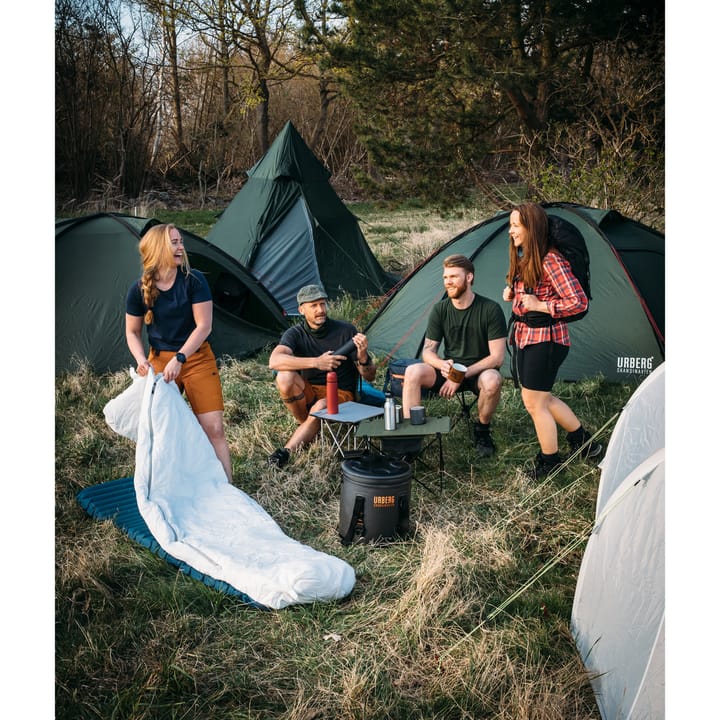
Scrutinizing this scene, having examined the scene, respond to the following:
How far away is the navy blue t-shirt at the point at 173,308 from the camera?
3.51 meters

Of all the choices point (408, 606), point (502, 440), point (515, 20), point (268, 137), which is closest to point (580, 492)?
point (502, 440)

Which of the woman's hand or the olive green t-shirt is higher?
the olive green t-shirt

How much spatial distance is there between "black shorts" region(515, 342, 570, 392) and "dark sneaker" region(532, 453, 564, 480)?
34cm

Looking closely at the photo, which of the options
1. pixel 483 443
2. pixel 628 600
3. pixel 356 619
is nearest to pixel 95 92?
pixel 483 443

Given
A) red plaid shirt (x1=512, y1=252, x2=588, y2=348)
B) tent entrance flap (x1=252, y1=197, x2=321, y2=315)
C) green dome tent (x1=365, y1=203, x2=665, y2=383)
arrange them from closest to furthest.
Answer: red plaid shirt (x1=512, y1=252, x2=588, y2=348) → green dome tent (x1=365, y1=203, x2=665, y2=383) → tent entrance flap (x1=252, y1=197, x2=321, y2=315)

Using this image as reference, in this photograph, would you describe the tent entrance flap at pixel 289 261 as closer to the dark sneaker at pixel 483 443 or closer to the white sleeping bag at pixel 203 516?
the dark sneaker at pixel 483 443

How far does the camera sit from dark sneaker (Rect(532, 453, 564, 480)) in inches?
146

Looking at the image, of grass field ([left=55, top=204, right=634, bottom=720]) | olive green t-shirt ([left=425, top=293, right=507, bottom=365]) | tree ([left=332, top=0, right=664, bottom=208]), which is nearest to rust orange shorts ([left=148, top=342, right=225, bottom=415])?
grass field ([left=55, top=204, right=634, bottom=720])

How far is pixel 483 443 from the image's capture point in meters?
4.13

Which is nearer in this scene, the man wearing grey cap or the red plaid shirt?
the red plaid shirt

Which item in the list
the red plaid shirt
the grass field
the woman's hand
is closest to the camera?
the grass field

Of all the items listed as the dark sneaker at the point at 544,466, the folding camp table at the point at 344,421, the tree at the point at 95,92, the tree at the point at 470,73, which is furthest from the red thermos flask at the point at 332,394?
the tree at the point at 470,73

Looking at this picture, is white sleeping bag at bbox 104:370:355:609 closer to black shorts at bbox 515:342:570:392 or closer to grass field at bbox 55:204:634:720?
grass field at bbox 55:204:634:720

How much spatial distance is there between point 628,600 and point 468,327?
2293mm
